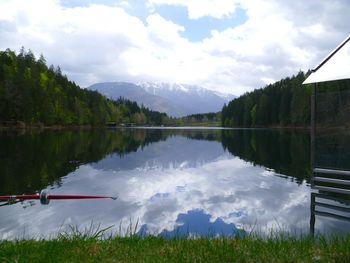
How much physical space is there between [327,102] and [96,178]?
59.1 feet

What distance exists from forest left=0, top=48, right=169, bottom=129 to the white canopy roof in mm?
106316

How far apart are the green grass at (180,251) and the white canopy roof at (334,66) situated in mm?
8438

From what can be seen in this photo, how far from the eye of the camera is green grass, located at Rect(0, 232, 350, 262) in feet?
22.3

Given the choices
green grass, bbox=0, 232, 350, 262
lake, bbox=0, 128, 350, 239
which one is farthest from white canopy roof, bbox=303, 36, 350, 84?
green grass, bbox=0, 232, 350, 262

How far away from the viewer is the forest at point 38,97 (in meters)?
110

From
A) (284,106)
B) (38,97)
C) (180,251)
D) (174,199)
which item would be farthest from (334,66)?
(284,106)

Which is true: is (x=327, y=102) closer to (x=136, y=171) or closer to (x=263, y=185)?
(x=263, y=185)

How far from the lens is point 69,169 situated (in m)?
32.4

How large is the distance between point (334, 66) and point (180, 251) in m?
11.6

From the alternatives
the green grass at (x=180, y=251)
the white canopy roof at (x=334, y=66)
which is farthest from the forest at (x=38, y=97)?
the green grass at (x=180, y=251)

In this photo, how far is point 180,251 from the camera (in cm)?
742

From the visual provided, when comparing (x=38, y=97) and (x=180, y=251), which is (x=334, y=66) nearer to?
(x=180, y=251)

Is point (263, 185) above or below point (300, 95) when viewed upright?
below

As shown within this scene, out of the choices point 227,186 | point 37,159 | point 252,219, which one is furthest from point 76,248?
point 37,159
